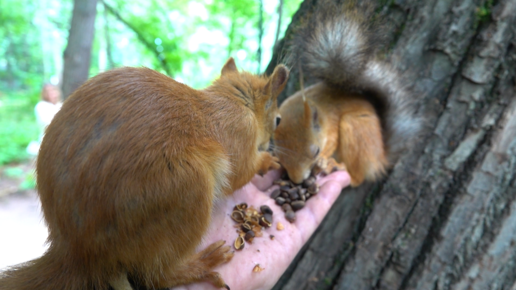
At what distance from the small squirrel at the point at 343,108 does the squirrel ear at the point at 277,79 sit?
279 millimetres

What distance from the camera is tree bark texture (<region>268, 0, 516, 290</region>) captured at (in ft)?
4.78

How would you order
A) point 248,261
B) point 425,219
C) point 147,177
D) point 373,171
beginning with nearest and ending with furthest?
1. point 147,177
2. point 248,261
3. point 425,219
4. point 373,171

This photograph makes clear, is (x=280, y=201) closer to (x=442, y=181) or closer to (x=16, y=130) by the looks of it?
(x=442, y=181)

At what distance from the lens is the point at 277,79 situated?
4.65 feet

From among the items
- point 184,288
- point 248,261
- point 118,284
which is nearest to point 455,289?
point 248,261

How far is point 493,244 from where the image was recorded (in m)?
1.44

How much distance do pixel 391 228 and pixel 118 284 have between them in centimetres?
136

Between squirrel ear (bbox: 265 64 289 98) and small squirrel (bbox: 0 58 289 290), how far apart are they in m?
0.37

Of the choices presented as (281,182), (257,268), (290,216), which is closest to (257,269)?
(257,268)

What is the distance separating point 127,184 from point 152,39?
14.2 ft

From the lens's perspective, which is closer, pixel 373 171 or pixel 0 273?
pixel 0 273

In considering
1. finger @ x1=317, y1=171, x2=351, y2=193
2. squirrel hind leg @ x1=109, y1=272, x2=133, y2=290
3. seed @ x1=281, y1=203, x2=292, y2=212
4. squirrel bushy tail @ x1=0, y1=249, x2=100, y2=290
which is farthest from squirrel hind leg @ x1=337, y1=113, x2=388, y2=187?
squirrel bushy tail @ x1=0, y1=249, x2=100, y2=290

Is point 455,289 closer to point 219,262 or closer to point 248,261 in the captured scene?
point 248,261

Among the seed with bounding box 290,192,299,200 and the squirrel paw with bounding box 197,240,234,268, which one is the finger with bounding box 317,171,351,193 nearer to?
the seed with bounding box 290,192,299,200
